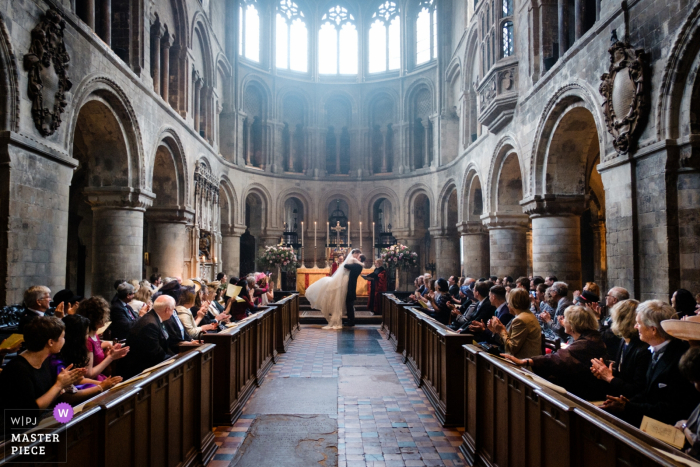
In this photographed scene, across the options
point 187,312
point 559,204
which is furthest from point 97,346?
point 559,204

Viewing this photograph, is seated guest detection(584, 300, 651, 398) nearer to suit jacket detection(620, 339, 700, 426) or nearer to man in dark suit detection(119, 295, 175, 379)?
suit jacket detection(620, 339, 700, 426)

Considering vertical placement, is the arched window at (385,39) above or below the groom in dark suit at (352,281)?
above

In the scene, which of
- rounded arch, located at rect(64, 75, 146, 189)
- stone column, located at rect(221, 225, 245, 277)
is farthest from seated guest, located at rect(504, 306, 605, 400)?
stone column, located at rect(221, 225, 245, 277)

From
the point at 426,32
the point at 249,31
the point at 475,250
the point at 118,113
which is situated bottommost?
the point at 475,250

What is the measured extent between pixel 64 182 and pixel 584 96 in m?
8.56

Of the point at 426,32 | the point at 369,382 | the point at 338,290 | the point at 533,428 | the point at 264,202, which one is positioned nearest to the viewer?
the point at 533,428

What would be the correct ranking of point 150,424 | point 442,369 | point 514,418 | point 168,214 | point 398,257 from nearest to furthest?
1. point 150,424
2. point 514,418
3. point 442,369
4. point 168,214
5. point 398,257

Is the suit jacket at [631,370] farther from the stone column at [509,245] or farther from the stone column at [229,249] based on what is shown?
the stone column at [229,249]

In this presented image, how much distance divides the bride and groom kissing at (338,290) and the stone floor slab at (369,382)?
13.0 feet


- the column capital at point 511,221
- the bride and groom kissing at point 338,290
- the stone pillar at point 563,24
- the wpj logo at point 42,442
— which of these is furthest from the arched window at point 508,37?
the wpj logo at point 42,442

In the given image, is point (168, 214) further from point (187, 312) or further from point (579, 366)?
point (579, 366)

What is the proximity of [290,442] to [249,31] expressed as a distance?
816 inches

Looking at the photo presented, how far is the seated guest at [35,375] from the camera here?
9.10 feet

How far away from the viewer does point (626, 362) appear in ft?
11.6
